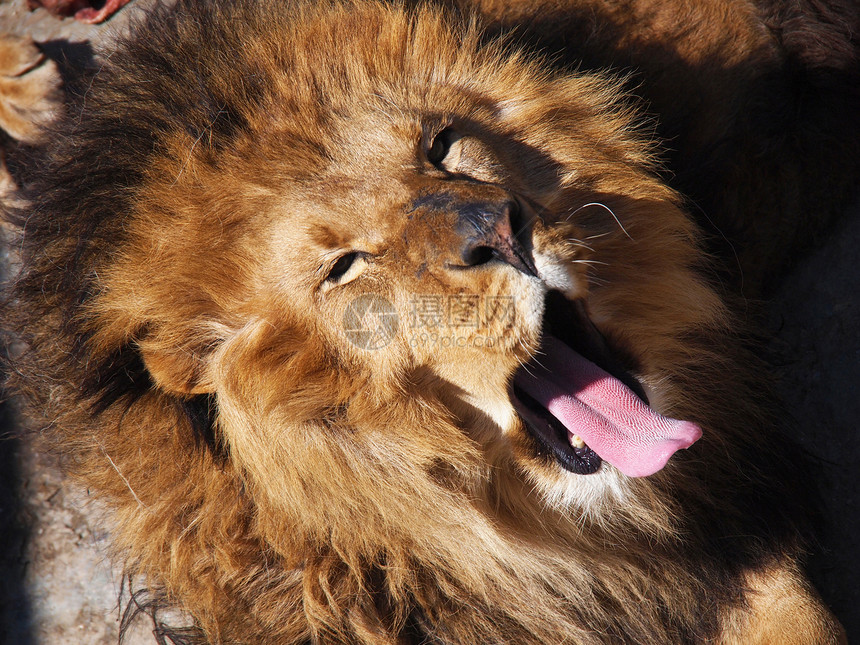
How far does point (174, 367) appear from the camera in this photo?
69.4 inches

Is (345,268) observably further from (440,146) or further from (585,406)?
(585,406)

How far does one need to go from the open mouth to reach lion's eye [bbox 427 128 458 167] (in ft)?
1.43

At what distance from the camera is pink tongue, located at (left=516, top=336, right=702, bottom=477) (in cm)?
178

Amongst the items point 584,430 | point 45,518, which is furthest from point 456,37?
point 45,518

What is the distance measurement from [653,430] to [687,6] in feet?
4.96

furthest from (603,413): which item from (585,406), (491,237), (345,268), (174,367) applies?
(174,367)

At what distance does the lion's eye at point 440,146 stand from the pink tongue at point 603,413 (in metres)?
0.51

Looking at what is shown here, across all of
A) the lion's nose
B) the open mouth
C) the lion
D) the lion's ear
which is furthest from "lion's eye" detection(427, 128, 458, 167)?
the lion's ear

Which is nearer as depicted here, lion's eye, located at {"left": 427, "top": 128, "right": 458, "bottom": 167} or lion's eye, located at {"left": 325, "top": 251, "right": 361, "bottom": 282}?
lion's eye, located at {"left": 325, "top": 251, "right": 361, "bottom": 282}

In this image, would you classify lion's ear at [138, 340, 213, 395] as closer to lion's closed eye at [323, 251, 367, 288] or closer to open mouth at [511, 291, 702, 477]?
lion's closed eye at [323, 251, 367, 288]

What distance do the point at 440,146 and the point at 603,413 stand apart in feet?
2.47

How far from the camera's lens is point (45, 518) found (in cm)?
321

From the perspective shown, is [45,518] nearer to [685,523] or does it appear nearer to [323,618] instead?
[323,618]

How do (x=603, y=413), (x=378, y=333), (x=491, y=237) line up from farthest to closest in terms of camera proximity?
1. (x=603, y=413)
2. (x=378, y=333)
3. (x=491, y=237)
